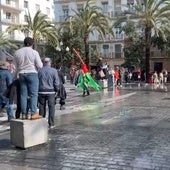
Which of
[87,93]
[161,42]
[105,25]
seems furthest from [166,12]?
[87,93]

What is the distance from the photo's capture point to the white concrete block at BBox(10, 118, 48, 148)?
7.68m

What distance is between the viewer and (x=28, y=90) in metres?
8.28

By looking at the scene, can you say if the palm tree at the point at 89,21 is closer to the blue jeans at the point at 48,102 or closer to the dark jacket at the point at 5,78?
the dark jacket at the point at 5,78

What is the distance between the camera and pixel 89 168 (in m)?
6.33

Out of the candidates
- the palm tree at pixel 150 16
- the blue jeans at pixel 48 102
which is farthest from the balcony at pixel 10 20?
the blue jeans at pixel 48 102

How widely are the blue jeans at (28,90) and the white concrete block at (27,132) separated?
0.35m

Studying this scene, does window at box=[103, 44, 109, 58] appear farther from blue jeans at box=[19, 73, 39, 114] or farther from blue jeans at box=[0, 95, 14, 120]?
blue jeans at box=[19, 73, 39, 114]

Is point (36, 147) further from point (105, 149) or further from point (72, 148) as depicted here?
point (105, 149)

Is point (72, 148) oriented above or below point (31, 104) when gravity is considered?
below

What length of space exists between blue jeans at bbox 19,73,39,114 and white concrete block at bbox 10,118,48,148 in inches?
13.7

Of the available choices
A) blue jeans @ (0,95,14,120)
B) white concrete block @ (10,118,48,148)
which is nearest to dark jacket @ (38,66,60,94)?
blue jeans @ (0,95,14,120)

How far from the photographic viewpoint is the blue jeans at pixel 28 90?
8156 mm

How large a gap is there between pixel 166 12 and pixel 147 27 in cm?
240

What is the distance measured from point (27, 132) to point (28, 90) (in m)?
0.95
